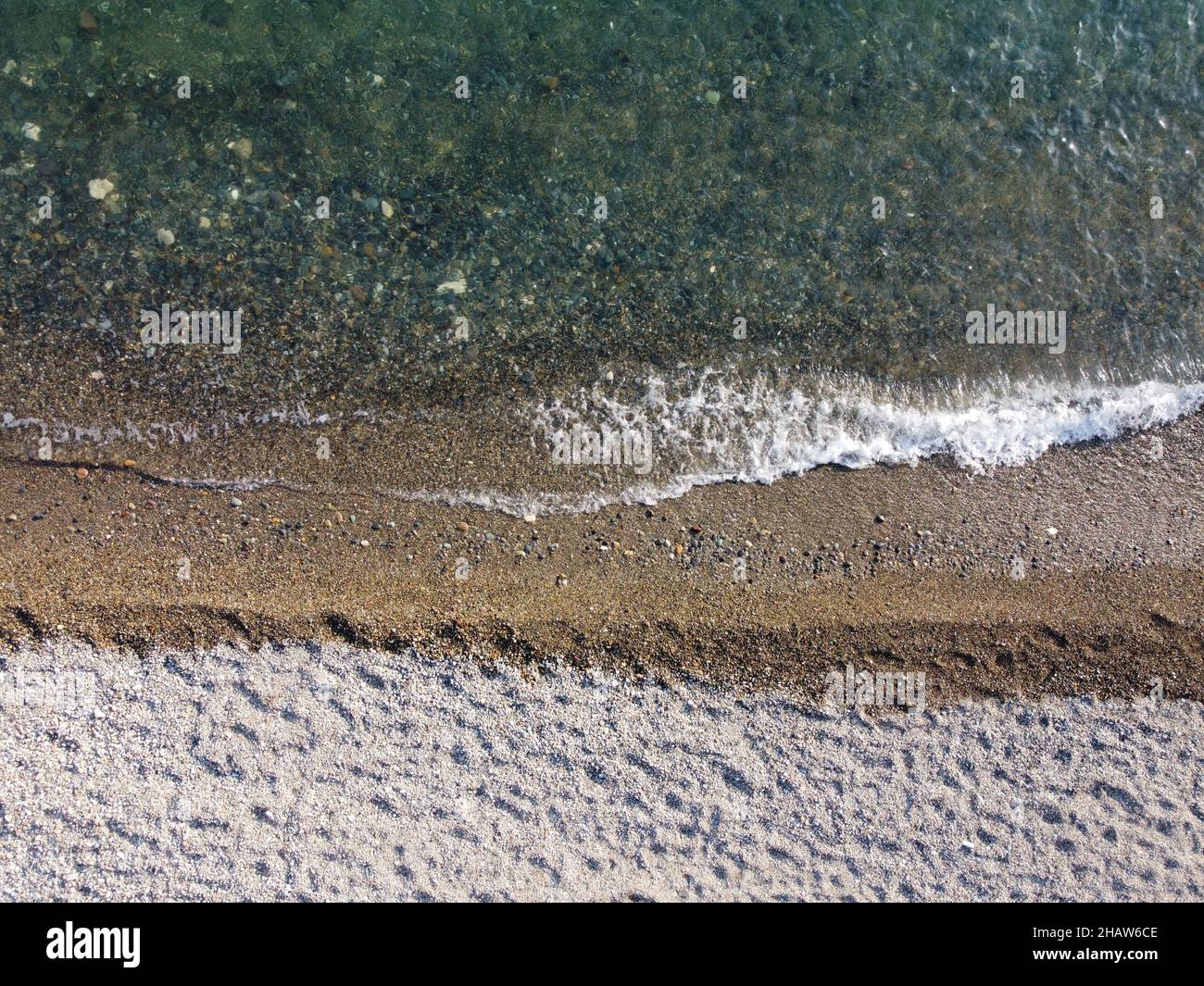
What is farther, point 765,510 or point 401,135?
point 401,135

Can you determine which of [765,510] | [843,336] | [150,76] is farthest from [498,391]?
[150,76]

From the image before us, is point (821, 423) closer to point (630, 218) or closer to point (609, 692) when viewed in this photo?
point (630, 218)

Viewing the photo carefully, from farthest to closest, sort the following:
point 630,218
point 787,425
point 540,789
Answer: point 630,218 → point 787,425 → point 540,789

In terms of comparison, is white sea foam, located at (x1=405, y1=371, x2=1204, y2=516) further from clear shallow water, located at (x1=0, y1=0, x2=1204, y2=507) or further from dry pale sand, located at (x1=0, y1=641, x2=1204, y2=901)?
dry pale sand, located at (x1=0, y1=641, x2=1204, y2=901)

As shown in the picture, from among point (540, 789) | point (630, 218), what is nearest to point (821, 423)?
point (630, 218)

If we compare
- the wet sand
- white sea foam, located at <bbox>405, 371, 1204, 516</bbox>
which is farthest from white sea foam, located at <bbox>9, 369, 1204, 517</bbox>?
the wet sand
